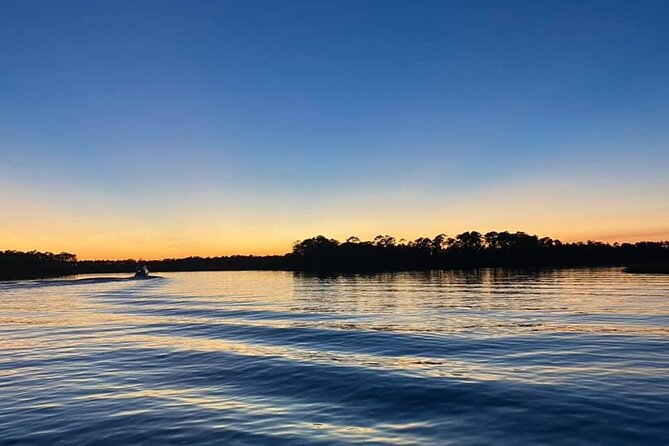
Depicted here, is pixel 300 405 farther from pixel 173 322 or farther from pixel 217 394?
pixel 173 322

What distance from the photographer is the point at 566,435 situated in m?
12.8

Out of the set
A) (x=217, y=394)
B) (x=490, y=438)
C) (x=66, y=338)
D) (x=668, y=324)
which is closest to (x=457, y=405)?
(x=490, y=438)

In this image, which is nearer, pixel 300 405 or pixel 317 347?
pixel 300 405

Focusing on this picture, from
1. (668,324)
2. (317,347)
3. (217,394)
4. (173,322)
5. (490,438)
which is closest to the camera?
(490,438)

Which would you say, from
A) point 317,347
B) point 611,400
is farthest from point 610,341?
point 317,347

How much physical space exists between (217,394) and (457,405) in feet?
27.9

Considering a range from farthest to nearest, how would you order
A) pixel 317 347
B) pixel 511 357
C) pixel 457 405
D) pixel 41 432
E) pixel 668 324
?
pixel 668 324, pixel 317 347, pixel 511 357, pixel 457 405, pixel 41 432

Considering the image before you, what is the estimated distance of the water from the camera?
44.1 feet

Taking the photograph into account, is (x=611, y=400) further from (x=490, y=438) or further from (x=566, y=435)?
(x=490, y=438)

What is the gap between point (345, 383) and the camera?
1873cm

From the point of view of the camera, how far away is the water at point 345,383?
13.4 meters

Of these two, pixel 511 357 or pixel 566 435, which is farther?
pixel 511 357

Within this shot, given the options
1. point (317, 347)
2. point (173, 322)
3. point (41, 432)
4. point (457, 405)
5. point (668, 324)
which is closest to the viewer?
point (41, 432)

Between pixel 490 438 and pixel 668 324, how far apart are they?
92.3 ft
